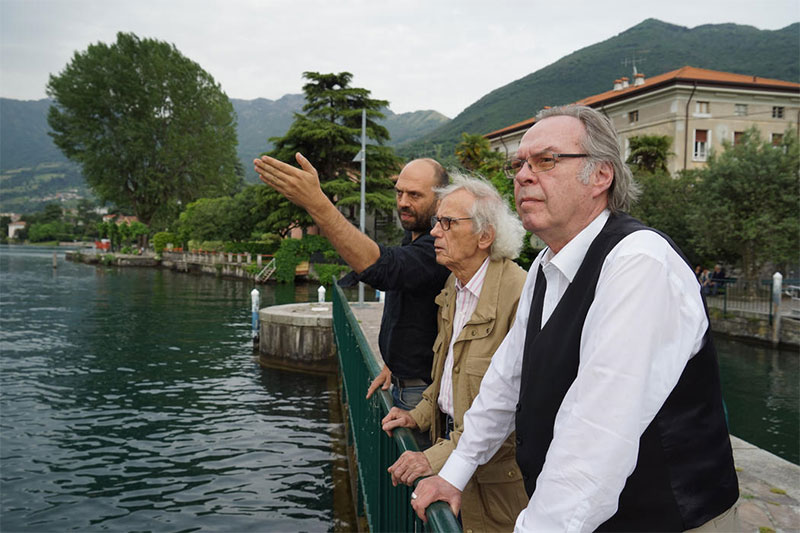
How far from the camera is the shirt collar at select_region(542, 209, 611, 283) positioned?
5.29ft

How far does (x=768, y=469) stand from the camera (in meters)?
5.01

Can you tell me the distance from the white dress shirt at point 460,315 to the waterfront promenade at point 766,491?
98.4 inches

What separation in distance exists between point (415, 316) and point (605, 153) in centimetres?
158

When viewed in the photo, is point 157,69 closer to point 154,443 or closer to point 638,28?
point 154,443

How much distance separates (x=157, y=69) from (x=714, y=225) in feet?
174

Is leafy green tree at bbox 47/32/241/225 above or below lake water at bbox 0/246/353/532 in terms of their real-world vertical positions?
above

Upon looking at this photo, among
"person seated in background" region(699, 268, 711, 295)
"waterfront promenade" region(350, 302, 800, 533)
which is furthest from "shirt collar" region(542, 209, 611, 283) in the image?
"person seated in background" region(699, 268, 711, 295)

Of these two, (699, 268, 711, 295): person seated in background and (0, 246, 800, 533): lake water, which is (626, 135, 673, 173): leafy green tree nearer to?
(699, 268, 711, 295): person seated in background

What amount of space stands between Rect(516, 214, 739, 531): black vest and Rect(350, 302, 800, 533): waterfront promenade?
2956mm

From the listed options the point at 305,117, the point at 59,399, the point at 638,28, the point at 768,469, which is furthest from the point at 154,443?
the point at 638,28

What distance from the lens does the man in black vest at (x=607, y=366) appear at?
127 cm

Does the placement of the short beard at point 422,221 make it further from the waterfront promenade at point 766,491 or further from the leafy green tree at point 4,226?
the leafy green tree at point 4,226

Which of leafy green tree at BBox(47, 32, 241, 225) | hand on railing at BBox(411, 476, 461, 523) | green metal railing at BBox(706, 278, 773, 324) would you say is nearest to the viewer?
hand on railing at BBox(411, 476, 461, 523)

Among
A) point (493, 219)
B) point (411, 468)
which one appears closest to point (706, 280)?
point (493, 219)
